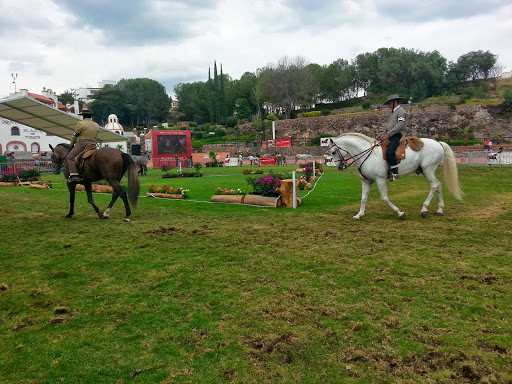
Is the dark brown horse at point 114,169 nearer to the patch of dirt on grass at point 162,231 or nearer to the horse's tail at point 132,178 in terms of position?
the horse's tail at point 132,178

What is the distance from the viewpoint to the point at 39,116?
11602mm

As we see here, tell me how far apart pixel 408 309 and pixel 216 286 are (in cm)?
229

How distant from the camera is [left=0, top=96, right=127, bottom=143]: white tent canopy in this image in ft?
34.0

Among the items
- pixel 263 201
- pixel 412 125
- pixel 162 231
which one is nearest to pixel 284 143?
pixel 412 125

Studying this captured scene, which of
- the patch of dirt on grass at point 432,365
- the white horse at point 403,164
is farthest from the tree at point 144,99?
the patch of dirt on grass at point 432,365

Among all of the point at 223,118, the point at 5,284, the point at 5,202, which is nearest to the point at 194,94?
the point at 223,118

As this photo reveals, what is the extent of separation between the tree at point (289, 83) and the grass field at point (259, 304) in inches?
2710

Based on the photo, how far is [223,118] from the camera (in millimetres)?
87812

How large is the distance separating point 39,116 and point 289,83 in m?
66.3

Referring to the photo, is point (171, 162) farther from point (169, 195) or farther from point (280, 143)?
point (169, 195)

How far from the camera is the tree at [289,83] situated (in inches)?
2869

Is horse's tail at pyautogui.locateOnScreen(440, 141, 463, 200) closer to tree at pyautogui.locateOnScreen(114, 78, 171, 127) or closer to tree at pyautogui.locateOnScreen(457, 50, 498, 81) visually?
tree at pyautogui.locateOnScreen(457, 50, 498, 81)

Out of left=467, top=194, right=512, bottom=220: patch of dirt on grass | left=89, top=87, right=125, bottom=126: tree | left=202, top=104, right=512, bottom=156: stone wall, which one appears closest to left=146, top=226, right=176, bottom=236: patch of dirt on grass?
left=467, top=194, right=512, bottom=220: patch of dirt on grass

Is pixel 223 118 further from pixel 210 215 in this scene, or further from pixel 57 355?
pixel 57 355
